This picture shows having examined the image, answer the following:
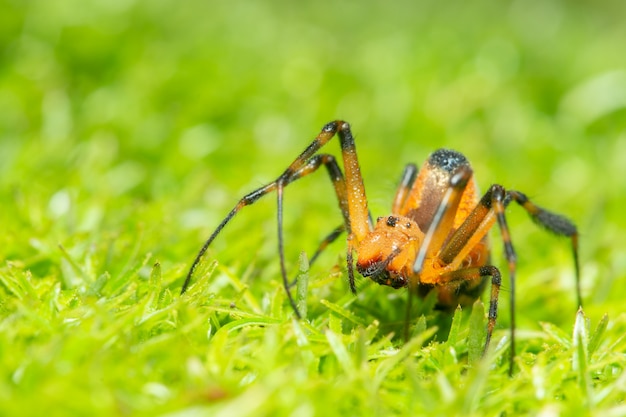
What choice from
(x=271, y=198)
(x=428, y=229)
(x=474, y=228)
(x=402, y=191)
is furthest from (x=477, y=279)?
(x=271, y=198)

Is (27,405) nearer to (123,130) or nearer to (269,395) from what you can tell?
(269,395)

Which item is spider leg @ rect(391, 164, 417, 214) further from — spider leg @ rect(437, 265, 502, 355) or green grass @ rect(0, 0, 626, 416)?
spider leg @ rect(437, 265, 502, 355)

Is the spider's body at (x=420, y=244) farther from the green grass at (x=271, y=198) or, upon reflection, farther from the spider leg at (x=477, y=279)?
the green grass at (x=271, y=198)

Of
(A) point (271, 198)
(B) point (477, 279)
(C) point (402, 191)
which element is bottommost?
(B) point (477, 279)

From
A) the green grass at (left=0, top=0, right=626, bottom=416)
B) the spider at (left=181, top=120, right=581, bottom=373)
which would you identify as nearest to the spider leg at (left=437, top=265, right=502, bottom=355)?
the spider at (left=181, top=120, right=581, bottom=373)

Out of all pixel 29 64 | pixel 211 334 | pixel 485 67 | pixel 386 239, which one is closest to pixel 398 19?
pixel 485 67

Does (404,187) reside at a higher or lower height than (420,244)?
higher

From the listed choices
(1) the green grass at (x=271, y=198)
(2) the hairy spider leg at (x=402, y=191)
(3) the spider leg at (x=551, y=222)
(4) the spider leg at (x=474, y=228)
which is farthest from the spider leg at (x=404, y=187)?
(3) the spider leg at (x=551, y=222)

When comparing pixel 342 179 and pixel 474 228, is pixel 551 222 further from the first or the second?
pixel 342 179
